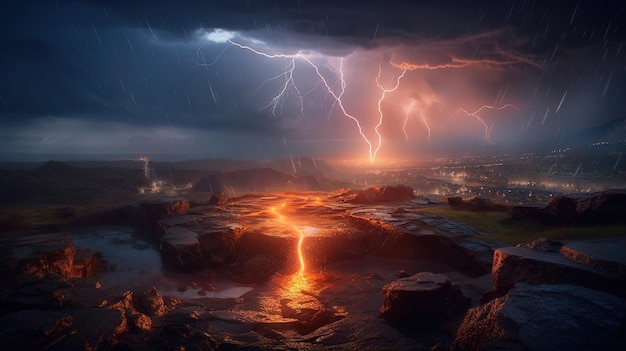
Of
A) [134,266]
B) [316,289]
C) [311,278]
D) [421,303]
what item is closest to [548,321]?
[421,303]

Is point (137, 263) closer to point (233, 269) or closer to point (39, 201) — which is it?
point (233, 269)

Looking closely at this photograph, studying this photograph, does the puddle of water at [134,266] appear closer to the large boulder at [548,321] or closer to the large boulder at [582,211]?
the large boulder at [548,321]

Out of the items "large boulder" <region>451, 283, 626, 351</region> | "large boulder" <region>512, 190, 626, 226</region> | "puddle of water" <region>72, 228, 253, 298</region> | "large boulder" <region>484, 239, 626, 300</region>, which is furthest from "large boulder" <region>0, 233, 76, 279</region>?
"large boulder" <region>512, 190, 626, 226</region>

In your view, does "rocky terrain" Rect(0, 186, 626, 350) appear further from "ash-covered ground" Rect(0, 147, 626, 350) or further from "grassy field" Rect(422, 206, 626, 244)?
"grassy field" Rect(422, 206, 626, 244)

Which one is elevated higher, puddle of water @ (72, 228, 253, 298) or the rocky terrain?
the rocky terrain

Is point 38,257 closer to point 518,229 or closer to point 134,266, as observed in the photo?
point 134,266

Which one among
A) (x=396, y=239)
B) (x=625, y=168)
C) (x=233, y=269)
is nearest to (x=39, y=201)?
(x=233, y=269)

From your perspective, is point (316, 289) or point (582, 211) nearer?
point (316, 289)
